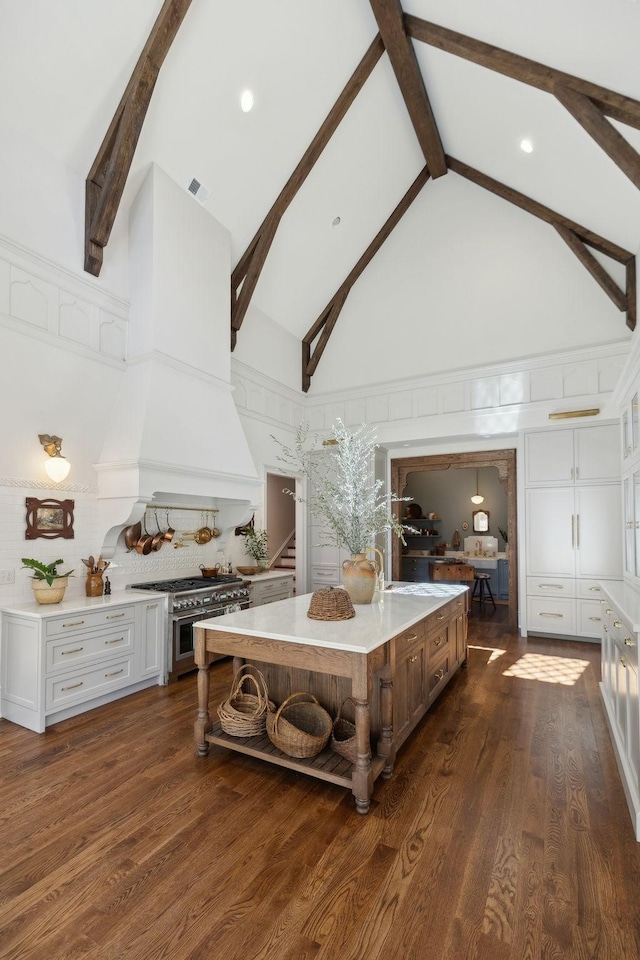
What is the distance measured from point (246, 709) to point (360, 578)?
112cm

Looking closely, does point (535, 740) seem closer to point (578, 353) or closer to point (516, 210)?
point (578, 353)

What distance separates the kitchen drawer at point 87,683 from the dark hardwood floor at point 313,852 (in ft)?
0.69

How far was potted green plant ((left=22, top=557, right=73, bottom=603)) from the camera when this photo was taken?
373 centimetres

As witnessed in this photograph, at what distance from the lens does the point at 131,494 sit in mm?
4258

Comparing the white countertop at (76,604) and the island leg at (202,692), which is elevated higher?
the white countertop at (76,604)

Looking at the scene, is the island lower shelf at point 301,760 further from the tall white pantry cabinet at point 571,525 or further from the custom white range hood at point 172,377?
the tall white pantry cabinet at point 571,525

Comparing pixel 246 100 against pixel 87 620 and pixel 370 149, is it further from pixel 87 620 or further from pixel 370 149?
pixel 87 620

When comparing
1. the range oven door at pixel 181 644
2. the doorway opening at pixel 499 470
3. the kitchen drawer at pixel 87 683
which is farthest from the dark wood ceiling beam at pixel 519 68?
the kitchen drawer at pixel 87 683

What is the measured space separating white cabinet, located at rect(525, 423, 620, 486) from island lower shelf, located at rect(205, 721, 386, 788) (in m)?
4.67

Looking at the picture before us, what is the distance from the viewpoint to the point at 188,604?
15.0 ft

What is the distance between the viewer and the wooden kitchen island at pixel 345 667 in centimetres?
244

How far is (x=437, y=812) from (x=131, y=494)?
3291mm

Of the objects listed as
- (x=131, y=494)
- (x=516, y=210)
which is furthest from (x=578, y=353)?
(x=131, y=494)

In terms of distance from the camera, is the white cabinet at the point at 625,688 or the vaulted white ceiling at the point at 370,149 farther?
the vaulted white ceiling at the point at 370,149
